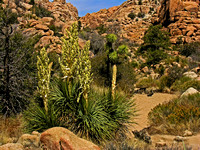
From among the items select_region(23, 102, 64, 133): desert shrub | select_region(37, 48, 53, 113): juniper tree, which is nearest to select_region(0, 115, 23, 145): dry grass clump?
select_region(23, 102, 64, 133): desert shrub

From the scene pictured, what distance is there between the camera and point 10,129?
5.21 m

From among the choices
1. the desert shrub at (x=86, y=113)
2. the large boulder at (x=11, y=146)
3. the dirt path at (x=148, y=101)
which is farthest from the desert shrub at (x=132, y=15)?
the large boulder at (x=11, y=146)

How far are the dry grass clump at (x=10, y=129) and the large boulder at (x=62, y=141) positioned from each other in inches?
52.9

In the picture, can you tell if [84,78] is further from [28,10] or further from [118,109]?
[28,10]

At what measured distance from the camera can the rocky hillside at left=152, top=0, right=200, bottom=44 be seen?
2965 centimetres

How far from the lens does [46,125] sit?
4078 millimetres

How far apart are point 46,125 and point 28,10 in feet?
107

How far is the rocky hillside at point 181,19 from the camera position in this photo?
29645mm

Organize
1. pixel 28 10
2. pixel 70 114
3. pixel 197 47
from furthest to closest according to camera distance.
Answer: pixel 28 10, pixel 197 47, pixel 70 114

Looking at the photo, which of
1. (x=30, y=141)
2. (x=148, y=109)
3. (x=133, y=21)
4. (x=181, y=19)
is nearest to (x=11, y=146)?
(x=30, y=141)

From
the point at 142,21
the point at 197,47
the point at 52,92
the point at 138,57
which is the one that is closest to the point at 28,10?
the point at 138,57

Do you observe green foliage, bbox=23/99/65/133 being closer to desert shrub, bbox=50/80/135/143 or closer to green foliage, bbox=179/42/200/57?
desert shrub, bbox=50/80/135/143

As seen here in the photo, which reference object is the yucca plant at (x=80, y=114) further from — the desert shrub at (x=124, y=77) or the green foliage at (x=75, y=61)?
the desert shrub at (x=124, y=77)

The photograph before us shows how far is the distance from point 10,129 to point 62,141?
8.62ft
